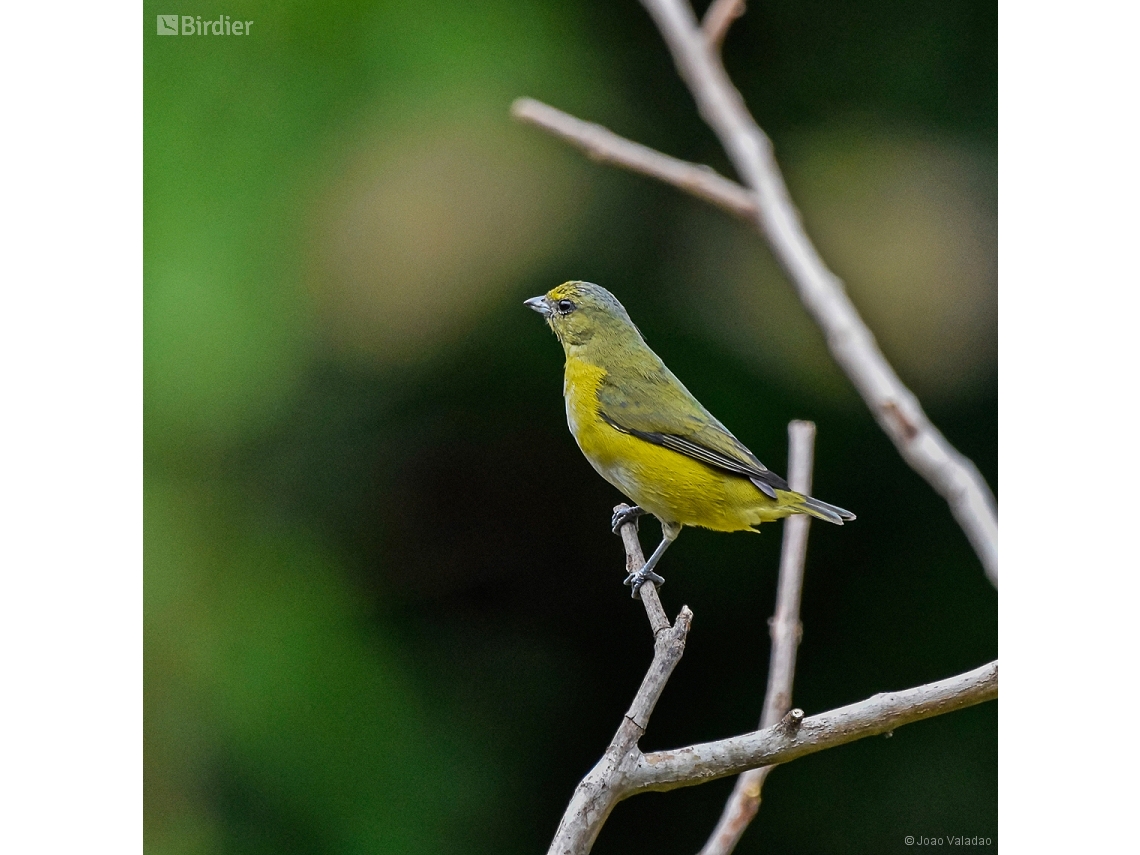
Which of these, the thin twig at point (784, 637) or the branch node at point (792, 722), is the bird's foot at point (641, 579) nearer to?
the thin twig at point (784, 637)

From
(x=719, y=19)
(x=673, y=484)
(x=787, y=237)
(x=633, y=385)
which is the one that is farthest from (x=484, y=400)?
(x=719, y=19)

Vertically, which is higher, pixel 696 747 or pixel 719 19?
pixel 719 19

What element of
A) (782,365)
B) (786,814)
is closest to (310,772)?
(786,814)

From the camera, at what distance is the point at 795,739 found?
1826mm

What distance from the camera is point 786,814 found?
240 cm

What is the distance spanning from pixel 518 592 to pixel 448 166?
97cm

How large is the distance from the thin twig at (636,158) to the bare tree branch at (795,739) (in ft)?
3.39

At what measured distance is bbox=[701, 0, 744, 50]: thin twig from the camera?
2.42m

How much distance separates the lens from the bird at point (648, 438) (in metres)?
2.32

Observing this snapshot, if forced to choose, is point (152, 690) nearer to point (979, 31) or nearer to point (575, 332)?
point (575, 332)

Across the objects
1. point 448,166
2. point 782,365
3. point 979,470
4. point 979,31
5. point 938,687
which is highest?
point 979,31

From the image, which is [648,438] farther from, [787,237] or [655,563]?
[787,237]

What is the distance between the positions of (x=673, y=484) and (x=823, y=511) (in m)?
0.31
